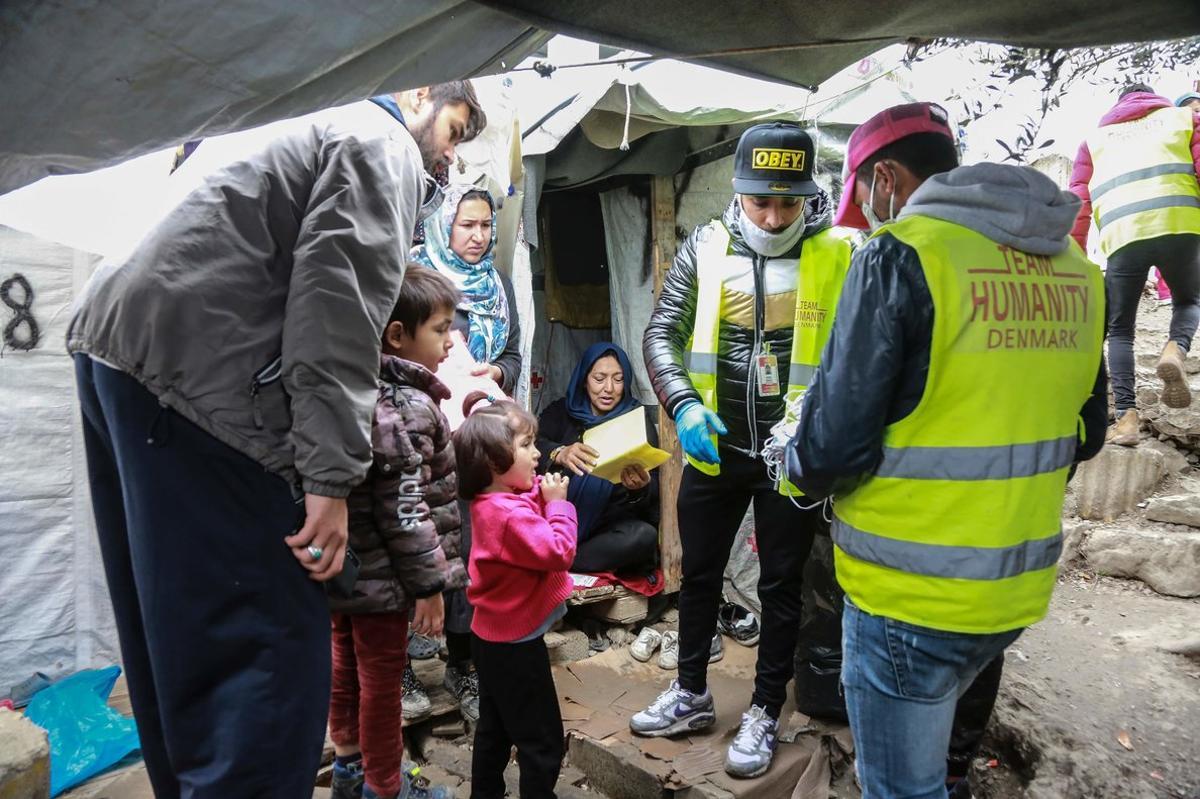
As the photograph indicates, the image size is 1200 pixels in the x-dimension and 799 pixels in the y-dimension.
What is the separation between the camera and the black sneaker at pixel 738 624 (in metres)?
4.31

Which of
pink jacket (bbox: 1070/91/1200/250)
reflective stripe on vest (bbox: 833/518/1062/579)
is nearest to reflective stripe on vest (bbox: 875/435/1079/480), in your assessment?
reflective stripe on vest (bbox: 833/518/1062/579)

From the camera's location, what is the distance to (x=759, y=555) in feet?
9.83

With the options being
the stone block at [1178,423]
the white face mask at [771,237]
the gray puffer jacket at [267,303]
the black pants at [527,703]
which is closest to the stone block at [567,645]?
the black pants at [527,703]

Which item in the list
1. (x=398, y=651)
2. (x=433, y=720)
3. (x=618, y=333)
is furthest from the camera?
(x=618, y=333)

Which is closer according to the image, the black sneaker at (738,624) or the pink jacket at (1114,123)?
the pink jacket at (1114,123)

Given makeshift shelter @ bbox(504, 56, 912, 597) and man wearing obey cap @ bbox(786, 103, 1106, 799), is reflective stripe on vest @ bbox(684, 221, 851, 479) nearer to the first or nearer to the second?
makeshift shelter @ bbox(504, 56, 912, 597)

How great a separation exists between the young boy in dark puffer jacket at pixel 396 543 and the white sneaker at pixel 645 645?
1972 mm

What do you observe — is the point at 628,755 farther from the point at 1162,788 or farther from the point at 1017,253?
the point at 1017,253

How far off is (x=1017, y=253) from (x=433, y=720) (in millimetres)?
3158

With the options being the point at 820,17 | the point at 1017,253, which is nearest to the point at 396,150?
the point at 820,17

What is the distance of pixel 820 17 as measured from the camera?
2004mm

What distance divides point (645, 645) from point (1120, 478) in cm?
282

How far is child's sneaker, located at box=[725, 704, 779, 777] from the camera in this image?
2877mm

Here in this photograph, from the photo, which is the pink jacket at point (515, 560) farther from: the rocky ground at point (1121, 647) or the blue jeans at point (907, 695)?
the rocky ground at point (1121, 647)
